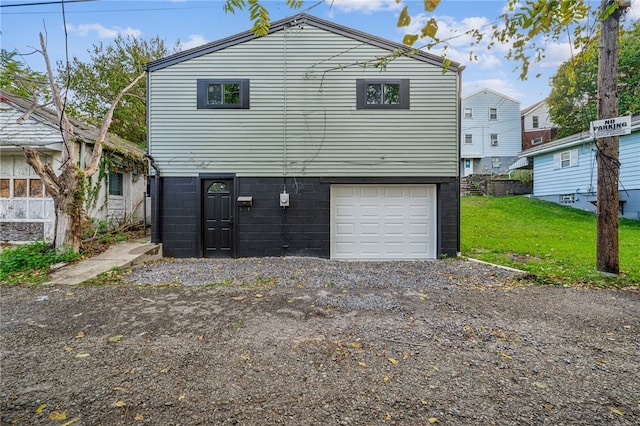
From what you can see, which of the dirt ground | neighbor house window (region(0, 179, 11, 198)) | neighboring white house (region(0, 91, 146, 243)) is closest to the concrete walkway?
the dirt ground

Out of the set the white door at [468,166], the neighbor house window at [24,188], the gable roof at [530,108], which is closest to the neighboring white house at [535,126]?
the gable roof at [530,108]

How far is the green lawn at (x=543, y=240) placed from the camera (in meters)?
5.88

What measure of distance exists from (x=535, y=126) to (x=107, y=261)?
32.7 m

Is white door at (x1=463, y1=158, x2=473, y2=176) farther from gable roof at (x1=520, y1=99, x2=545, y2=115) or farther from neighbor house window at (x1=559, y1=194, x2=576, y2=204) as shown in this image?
neighbor house window at (x1=559, y1=194, x2=576, y2=204)

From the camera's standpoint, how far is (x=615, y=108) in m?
5.32

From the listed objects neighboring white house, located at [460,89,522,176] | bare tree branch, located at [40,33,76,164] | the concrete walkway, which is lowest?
the concrete walkway

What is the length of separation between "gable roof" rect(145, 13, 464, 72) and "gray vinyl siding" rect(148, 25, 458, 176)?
0.11m

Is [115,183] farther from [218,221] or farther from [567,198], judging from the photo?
[567,198]

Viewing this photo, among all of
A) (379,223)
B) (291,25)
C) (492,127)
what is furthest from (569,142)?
(291,25)

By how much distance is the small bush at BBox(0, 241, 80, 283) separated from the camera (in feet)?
19.3

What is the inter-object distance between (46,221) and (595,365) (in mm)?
11319

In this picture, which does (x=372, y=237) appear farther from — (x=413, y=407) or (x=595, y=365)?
(x=413, y=407)

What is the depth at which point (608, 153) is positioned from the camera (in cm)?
535

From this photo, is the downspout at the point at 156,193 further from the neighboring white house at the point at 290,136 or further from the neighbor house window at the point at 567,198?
the neighbor house window at the point at 567,198
